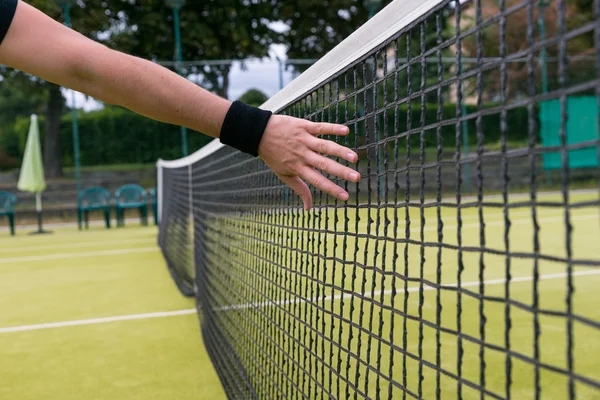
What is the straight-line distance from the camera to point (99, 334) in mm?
3867

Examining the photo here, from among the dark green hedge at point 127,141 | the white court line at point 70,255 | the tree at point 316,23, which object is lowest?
the white court line at point 70,255

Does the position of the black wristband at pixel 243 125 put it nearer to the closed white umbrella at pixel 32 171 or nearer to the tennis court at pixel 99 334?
the tennis court at pixel 99 334

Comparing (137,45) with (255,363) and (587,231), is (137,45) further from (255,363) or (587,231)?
(255,363)

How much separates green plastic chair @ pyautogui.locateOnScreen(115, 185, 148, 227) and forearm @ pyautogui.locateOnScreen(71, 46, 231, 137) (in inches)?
415

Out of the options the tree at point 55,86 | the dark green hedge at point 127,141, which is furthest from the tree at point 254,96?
the tree at point 55,86

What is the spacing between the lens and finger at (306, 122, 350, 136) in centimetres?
123

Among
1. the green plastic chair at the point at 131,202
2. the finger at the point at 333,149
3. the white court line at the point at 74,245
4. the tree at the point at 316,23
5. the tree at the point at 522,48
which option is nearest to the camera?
the finger at the point at 333,149

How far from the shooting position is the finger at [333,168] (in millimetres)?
1188

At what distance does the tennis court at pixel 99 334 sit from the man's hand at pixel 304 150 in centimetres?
168

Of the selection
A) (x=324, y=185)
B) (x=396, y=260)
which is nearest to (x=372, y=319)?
(x=396, y=260)

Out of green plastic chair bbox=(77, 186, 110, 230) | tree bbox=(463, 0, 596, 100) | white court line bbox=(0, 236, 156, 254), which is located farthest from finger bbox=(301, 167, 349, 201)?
green plastic chair bbox=(77, 186, 110, 230)

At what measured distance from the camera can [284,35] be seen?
18016 millimetres

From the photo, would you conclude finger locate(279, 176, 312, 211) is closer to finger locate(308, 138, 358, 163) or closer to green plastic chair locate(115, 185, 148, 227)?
finger locate(308, 138, 358, 163)

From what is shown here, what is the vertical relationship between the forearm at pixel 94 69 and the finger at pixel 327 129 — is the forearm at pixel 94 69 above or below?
above
